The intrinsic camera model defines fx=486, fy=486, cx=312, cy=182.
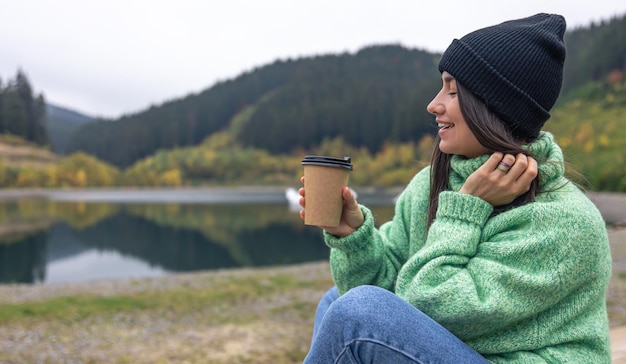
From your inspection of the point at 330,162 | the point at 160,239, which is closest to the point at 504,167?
the point at 330,162

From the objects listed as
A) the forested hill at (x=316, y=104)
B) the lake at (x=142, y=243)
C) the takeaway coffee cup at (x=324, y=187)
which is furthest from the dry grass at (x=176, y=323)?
the forested hill at (x=316, y=104)

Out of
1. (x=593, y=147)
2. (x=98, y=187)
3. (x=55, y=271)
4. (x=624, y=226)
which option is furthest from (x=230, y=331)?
(x=98, y=187)

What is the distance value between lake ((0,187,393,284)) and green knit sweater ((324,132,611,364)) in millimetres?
9900

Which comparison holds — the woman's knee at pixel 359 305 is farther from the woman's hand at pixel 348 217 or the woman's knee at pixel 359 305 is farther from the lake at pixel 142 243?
the lake at pixel 142 243

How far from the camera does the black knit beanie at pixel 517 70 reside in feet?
4.67

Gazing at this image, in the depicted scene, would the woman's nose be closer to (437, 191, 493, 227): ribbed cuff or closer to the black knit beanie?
the black knit beanie

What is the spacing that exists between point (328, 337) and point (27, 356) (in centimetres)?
547

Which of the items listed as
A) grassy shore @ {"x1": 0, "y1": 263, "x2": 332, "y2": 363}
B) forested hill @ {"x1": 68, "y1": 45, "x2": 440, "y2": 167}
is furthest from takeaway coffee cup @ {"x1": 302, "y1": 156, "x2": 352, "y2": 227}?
forested hill @ {"x1": 68, "y1": 45, "x2": 440, "y2": 167}

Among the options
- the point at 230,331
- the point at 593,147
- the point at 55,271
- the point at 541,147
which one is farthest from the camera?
the point at 593,147

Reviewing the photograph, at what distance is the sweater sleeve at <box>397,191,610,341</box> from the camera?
1.24m

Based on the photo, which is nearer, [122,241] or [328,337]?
[328,337]

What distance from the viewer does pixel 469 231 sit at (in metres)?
1.34

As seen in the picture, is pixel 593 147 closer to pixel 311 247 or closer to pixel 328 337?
pixel 311 247

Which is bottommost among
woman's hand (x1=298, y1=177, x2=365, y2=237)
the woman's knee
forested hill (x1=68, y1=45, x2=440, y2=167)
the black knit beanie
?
the woman's knee
